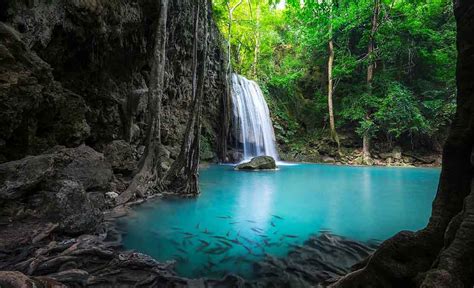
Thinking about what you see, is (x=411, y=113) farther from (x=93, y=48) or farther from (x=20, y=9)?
(x=20, y=9)

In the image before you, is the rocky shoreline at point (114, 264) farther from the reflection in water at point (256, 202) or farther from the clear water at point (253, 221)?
the reflection in water at point (256, 202)

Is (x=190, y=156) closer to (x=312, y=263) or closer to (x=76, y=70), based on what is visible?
(x=76, y=70)

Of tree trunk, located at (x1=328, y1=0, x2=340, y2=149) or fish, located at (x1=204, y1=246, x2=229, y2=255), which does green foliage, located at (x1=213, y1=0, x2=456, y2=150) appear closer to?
tree trunk, located at (x1=328, y1=0, x2=340, y2=149)

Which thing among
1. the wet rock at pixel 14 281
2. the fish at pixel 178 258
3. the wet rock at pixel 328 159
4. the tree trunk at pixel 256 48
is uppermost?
the tree trunk at pixel 256 48

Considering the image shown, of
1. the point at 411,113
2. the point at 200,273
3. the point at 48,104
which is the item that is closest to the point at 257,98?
the point at 411,113

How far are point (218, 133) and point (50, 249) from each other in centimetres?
1337

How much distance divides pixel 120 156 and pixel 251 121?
11.4 m

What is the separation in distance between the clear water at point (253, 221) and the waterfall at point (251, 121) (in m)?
8.51

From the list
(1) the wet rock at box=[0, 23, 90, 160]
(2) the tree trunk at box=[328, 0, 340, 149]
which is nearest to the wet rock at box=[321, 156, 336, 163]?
(2) the tree trunk at box=[328, 0, 340, 149]

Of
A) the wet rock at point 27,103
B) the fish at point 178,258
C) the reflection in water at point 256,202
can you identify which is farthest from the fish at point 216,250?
the wet rock at point 27,103

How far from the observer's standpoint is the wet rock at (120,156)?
6594 mm

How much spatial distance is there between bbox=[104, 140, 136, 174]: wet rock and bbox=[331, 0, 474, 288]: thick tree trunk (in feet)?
19.2

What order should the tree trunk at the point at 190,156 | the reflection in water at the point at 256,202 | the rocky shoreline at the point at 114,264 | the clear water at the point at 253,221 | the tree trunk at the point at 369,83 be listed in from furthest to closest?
1. the tree trunk at the point at 369,83
2. the tree trunk at the point at 190,156
3. the reflection in water at the point at 256,202
4. the clear water at the point at 253,221
5. the rocky shoreline at the point at 114,264

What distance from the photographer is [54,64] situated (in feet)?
18.0
